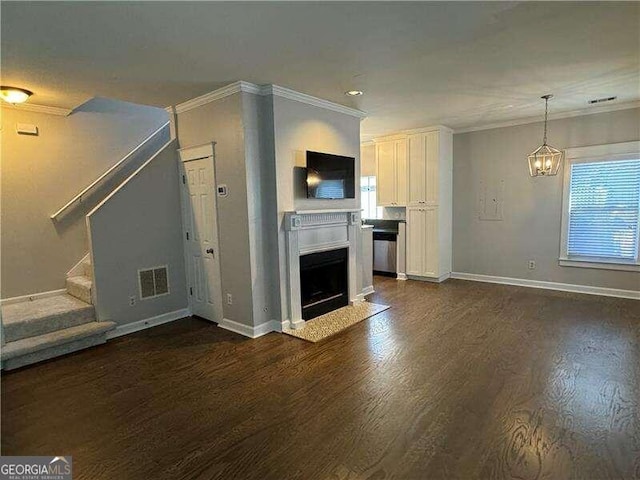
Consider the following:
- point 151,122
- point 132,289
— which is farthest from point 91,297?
point 151,122

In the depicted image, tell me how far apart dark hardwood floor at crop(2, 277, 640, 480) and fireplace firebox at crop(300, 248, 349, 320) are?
617mm

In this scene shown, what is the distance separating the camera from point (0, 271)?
13.3ft

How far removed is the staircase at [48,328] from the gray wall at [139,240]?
22 centimetres

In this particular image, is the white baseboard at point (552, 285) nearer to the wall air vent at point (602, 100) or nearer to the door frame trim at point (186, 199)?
Result: the wall air vent at point (602, 100)

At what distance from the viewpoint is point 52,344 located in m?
3.39

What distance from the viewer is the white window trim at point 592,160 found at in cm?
479

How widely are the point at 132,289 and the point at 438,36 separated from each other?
4011 millimetres

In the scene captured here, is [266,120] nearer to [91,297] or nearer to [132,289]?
[132,289]

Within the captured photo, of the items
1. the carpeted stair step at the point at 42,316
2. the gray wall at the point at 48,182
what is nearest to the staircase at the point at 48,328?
the carpeted stair step at the point at 42,316

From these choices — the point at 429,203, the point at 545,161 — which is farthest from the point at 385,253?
the point at 545,161

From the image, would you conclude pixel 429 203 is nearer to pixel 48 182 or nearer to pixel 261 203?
pixel 261 203

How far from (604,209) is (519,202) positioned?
1.08 m

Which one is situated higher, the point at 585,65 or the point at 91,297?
the point at 585,65

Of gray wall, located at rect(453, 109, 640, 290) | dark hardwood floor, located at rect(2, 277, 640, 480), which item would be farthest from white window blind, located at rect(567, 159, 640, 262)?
dark hardwood floor, located at rect(2, 277, 640, 480)
